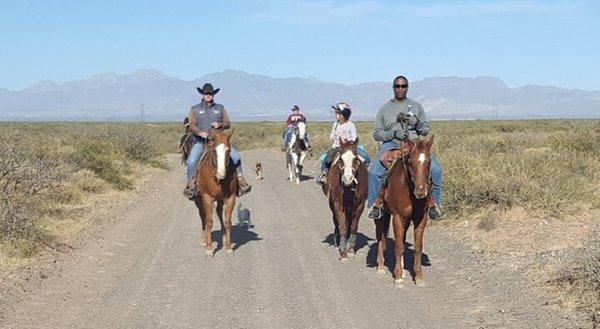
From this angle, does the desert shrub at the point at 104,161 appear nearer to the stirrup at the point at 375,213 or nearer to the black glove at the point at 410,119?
the stirrup at the point at 375,213

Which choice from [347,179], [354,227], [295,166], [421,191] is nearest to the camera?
[421,191]

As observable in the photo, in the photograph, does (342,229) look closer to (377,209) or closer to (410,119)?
→ (377,209)

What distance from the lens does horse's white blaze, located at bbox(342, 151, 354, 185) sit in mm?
12281

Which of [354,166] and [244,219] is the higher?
[354,166]

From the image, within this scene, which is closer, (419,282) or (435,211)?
(419,282)

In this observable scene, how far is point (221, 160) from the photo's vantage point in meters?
12.6

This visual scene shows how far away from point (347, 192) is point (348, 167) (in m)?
0.73

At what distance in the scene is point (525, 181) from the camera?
1461 cm

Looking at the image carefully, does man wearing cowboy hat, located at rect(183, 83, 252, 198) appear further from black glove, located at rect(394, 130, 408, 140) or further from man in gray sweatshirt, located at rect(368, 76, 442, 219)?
black glove, located at rect(394, 130, 408, 140)

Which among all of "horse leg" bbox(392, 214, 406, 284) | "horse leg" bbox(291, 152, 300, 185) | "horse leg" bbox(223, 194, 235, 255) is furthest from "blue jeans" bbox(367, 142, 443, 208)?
"horse leg" bbox(291, 152, 300, 185)

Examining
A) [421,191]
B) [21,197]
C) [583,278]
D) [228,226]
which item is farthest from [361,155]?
[21,197]

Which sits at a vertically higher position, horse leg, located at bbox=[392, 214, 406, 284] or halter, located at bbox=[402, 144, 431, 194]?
halter, located at bbox=[402, 144, 431, 194]

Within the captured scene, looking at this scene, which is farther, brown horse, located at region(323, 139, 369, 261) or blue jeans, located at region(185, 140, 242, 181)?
blue jeans, located at region(185, 140, 242, 181)

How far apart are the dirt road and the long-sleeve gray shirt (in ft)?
7.22
